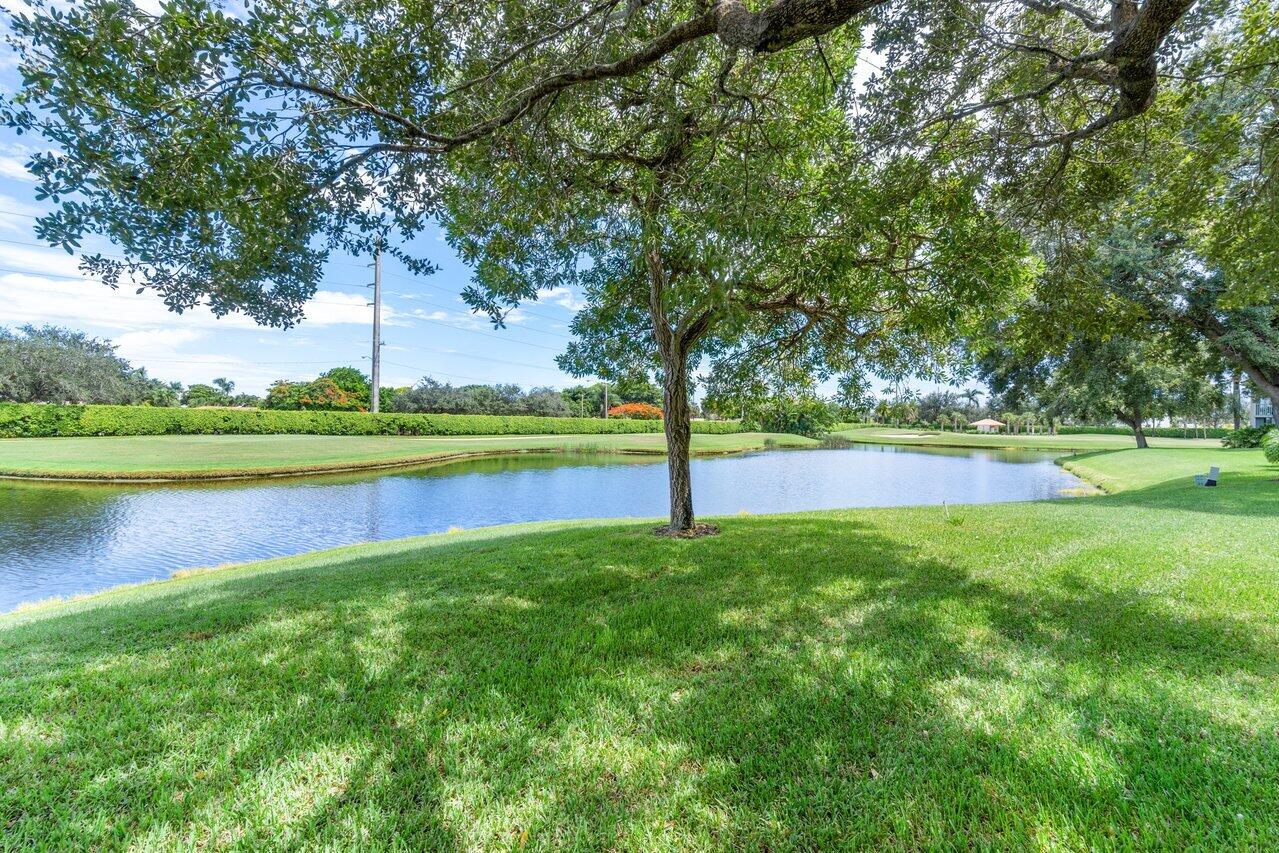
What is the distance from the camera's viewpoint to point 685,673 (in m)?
2.58

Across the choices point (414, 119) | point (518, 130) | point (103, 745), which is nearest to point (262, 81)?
point (414, 119)

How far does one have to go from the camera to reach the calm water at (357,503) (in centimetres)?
869

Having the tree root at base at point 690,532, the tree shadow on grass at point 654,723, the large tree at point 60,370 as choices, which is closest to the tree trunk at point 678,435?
the tree root at base at point 690,532

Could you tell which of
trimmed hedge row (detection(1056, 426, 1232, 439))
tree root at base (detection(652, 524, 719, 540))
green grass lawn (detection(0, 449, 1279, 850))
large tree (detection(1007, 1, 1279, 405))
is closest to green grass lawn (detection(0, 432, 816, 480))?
green grass lawn (detection(0, 449, 1279, 850))

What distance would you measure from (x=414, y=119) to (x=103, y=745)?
4.35 m

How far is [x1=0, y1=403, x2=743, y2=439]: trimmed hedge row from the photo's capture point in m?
25.3

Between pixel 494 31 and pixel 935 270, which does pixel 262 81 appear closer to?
pixel 494 31

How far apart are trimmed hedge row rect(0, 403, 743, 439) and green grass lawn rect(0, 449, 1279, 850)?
17967 mm

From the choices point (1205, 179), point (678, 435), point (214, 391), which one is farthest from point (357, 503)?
point (214, 391)

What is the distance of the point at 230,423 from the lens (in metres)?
31.0

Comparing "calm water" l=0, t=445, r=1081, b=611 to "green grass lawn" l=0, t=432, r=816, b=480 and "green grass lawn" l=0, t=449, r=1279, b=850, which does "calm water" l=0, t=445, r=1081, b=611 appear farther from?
"green grass lawn" l=0, t=449, r=1279, b=850

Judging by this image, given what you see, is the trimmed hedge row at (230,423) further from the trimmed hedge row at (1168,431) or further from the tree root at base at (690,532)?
the trimmed hedge row at (1168,431)

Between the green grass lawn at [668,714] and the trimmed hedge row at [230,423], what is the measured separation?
707 inches

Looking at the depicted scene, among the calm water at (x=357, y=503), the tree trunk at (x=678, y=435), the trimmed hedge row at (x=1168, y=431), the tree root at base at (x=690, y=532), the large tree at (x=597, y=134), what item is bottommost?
the calm water at (x=357, y=503)
